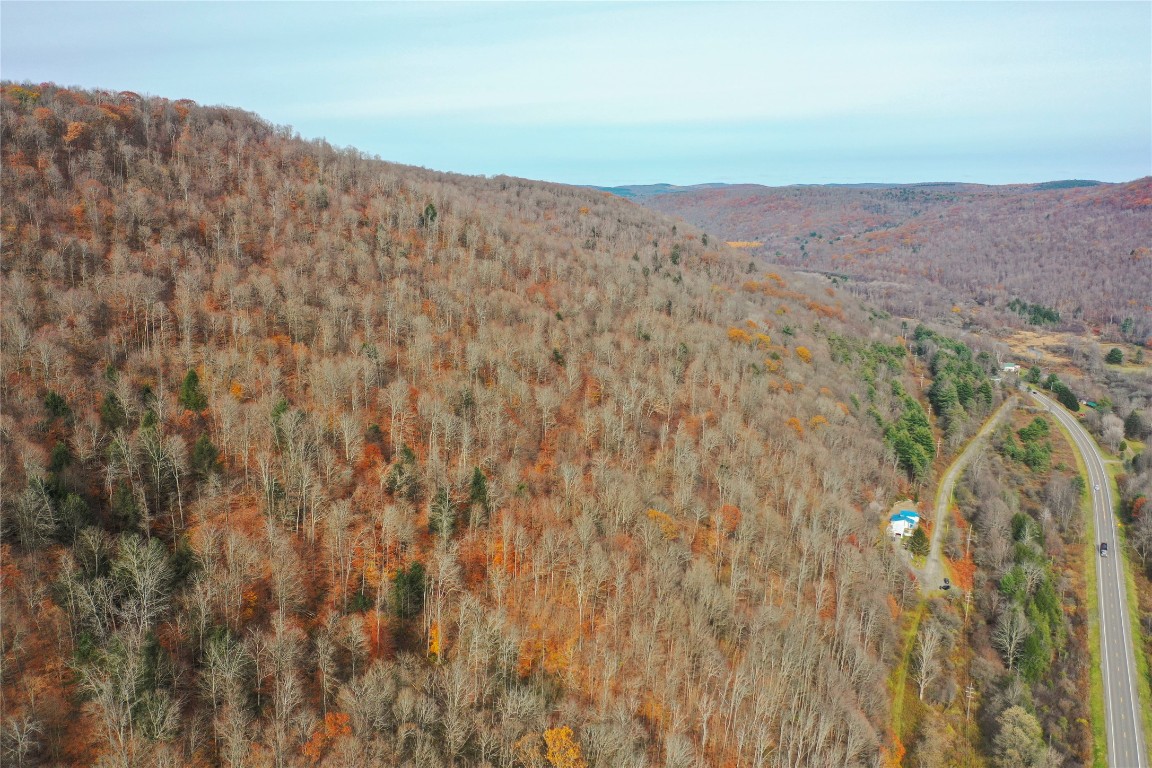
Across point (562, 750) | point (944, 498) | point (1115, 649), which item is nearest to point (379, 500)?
point (562, 750)

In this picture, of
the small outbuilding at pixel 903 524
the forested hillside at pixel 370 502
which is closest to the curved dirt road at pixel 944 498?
the small outbuilding at pixel 903 524

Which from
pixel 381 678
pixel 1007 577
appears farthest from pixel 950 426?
pixel 381 678

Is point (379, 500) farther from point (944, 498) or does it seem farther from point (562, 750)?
point (944, 498)

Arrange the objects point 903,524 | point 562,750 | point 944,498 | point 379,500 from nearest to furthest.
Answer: point 562,750 < point 379,500 < point 903,524 < point 944,498

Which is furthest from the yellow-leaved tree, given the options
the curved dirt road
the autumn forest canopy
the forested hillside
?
the curved dirt road

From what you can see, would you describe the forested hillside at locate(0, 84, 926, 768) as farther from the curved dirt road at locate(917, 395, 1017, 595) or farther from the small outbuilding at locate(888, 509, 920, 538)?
the curved dirt road at locate(917, 395, 1017, 595)

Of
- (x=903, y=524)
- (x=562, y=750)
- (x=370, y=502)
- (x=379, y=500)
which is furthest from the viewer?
(x=903, y=524)
